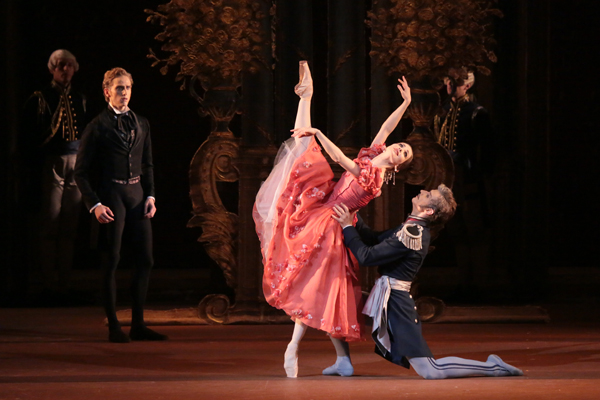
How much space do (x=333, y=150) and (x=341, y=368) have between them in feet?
3.13

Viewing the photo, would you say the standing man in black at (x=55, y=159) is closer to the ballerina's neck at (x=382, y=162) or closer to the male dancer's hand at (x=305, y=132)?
the male dancer's hand at (x=305, y=132)

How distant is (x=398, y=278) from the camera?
14.7ft

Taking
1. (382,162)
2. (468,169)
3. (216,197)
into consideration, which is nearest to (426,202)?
(382,162)

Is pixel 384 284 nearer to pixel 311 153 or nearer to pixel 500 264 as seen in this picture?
pixel 311 153

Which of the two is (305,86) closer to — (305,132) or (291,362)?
(305,132)

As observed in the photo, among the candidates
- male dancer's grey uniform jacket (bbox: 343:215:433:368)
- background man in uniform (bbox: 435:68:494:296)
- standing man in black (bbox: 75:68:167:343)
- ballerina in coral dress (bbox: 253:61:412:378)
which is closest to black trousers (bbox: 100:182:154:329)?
standing man in black (bbox: 75:68:167:343)

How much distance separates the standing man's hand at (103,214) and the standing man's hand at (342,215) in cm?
130

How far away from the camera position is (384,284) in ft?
14.7

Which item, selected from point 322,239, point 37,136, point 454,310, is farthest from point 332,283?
point 37,136

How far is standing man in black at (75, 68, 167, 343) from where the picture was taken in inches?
210

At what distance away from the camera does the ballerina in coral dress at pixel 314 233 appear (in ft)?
14.7

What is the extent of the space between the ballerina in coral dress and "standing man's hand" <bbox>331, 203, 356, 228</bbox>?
4 centimetres

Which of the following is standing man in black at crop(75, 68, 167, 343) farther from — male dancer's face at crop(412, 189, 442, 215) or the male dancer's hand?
male dancer's face at crop(412, 189, 442, 215)

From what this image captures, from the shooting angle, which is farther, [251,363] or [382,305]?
[251,363]
